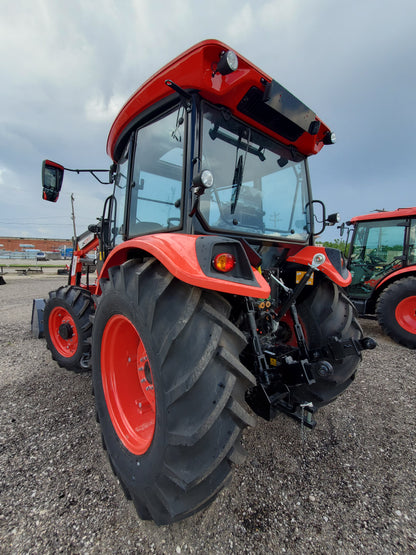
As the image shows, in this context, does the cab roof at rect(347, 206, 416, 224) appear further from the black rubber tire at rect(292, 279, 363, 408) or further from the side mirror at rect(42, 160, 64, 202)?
the side mirror at rect(42, 160, 64, 202)

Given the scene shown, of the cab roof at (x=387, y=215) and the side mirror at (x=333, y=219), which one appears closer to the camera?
the side mirror at (x=333, y=219)

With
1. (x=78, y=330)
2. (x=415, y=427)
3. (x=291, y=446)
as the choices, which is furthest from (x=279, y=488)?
(x=78, y=330)

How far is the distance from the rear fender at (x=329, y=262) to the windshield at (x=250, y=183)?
7.9 inches

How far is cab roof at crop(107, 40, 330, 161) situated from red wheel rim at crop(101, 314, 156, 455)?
1.34 meters

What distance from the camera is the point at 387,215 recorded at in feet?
16.8

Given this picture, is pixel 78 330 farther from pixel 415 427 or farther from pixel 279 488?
Answer: pixel 415 427

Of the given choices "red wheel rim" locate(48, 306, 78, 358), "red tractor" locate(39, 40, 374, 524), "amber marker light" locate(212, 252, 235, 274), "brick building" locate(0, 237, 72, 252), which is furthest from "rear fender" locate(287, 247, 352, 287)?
"brick building" locate(0, 237, 72, 252)

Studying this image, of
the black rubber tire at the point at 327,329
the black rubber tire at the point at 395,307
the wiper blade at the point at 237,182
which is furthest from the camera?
the black rubber tire at the point at 395,307

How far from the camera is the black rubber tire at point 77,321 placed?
2514mm

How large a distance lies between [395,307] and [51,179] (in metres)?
5.17

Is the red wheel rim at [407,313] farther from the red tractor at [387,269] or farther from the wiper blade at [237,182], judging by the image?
the wiper blade at [237,182]

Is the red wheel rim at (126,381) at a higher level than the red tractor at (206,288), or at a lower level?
lower

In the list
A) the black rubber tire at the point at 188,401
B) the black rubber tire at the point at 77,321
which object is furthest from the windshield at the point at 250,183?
the black rubber tire at the point at 77,321

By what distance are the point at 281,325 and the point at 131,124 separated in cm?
192
